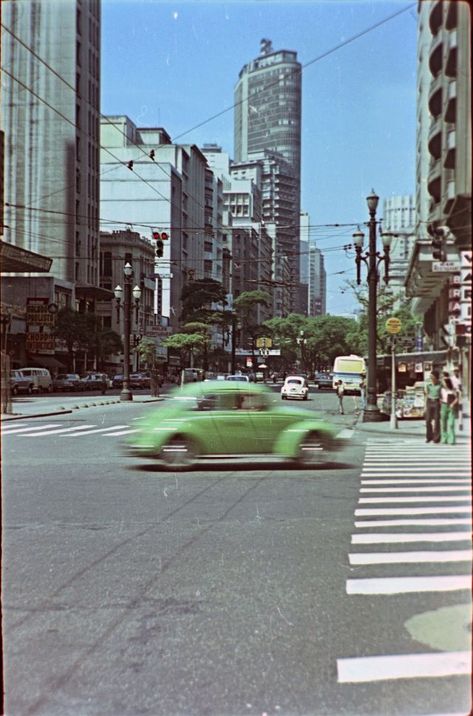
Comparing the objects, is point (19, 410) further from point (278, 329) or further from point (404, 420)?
point (404, 420)

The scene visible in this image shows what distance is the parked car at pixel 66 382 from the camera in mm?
2737

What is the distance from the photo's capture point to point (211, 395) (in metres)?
2.29

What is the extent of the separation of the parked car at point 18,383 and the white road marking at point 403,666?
1.34 metres

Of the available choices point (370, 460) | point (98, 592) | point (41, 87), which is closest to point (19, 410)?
point (98, 592)

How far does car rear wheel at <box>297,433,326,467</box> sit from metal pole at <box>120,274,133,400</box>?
0.64 meters

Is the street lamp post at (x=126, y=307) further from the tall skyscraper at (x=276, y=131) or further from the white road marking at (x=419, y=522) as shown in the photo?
the white road marking at (x=419, y=522)

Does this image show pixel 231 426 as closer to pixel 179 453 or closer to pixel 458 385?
pixel 179 453

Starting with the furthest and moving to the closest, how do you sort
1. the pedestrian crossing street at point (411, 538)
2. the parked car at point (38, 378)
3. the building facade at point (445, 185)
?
the parked car at point (38, 378), the pedestrian crossing street at point (411, 538), the building facade at point (445, 185)

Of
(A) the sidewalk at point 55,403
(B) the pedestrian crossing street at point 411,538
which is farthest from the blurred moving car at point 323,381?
(A) the sidewalk at point 55,403

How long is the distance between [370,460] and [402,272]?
0.72 meters

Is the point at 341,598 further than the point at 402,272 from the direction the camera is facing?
Yes

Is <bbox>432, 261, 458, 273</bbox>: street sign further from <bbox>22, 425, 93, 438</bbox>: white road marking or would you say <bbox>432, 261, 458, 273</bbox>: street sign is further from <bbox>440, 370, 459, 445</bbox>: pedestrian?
<bbox>22, 425, 93, 438</bbox>: white road marking

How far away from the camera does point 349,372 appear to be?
274cm

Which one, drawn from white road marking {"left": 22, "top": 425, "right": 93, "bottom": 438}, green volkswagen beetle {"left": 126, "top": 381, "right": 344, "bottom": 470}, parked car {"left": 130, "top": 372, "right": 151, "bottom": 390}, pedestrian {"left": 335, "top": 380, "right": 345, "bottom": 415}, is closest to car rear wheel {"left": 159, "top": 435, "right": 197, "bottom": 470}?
green volkswagen beetle {"left": 126, "top": 381, "right": 344, "bottom": 470}
